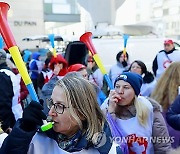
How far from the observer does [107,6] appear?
1571 cm

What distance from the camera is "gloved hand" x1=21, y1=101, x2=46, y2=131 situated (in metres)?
1.50

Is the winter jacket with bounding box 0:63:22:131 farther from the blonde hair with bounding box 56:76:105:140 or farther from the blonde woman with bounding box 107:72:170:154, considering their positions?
the blonde hair with bounding box 56:76:105:140

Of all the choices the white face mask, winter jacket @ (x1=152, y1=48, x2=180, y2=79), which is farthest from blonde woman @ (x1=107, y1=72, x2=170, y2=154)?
winter jacket @ (x1=152, y1=48, x2=180, y2=79)

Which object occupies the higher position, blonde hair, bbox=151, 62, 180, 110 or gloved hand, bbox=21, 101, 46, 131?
gloved hand, bbox=21, 101, 46, 131

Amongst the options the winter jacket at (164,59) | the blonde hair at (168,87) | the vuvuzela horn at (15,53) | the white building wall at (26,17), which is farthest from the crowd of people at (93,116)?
the white building wall at (26,17)

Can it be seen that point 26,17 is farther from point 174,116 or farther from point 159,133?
point 159,133

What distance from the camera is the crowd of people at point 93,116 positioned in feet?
5.30

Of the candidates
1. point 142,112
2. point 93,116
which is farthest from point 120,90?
point 93,116

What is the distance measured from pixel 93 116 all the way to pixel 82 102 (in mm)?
104

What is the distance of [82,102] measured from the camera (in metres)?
1.69

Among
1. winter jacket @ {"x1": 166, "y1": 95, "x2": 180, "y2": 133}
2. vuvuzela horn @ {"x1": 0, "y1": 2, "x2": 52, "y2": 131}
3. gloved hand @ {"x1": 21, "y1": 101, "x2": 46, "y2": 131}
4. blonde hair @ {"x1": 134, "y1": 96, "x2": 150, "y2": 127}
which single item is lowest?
winter jacket @ {"x1": 166, "y1": 95, "x2": 180, "y2": 133}

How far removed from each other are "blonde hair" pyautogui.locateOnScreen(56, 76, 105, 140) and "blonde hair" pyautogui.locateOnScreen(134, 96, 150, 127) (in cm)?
99

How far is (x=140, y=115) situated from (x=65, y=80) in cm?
114

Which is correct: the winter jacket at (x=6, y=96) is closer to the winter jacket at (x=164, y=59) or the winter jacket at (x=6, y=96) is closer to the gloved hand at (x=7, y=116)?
the gloved hand at (x=7, y=116)
